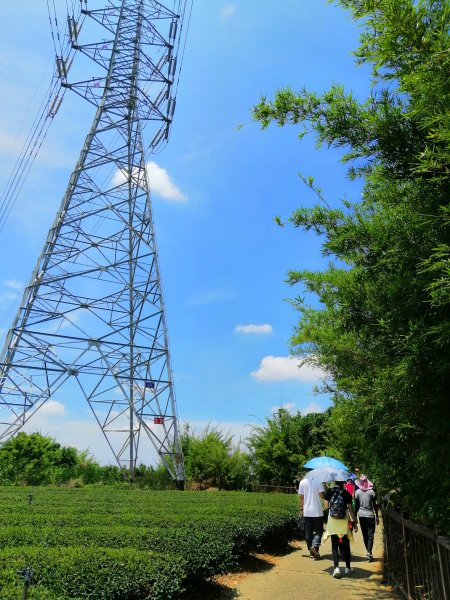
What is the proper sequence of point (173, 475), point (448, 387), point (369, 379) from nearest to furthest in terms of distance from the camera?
1. point (448, 387)
2. point (369, 379)
3. point (173, 475)

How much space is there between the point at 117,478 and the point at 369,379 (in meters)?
25.2

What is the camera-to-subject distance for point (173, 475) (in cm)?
2264

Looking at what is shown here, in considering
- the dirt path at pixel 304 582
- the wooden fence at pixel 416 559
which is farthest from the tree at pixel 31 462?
the wooden fence at pixel 416 559

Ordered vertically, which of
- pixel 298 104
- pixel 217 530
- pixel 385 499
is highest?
pixel 298 104

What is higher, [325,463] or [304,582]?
[325,463]

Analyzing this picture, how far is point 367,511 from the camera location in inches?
358

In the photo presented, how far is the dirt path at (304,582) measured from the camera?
21.0ft

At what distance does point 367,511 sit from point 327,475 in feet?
3.31

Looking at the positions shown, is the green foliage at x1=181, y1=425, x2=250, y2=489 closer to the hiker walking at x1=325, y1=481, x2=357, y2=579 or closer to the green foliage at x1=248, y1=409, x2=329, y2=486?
the green foliage at x1=248, y1=409, x2=329, y2=486

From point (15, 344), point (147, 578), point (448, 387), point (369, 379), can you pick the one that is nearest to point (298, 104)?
point (448, 387)

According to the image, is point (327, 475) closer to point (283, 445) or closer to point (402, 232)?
point (402, 232)

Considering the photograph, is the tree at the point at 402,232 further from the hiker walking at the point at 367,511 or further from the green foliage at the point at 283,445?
the green foliage at the point at 283,445

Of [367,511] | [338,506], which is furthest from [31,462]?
[338,506]

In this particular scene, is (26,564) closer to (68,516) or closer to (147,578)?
(147,578)
